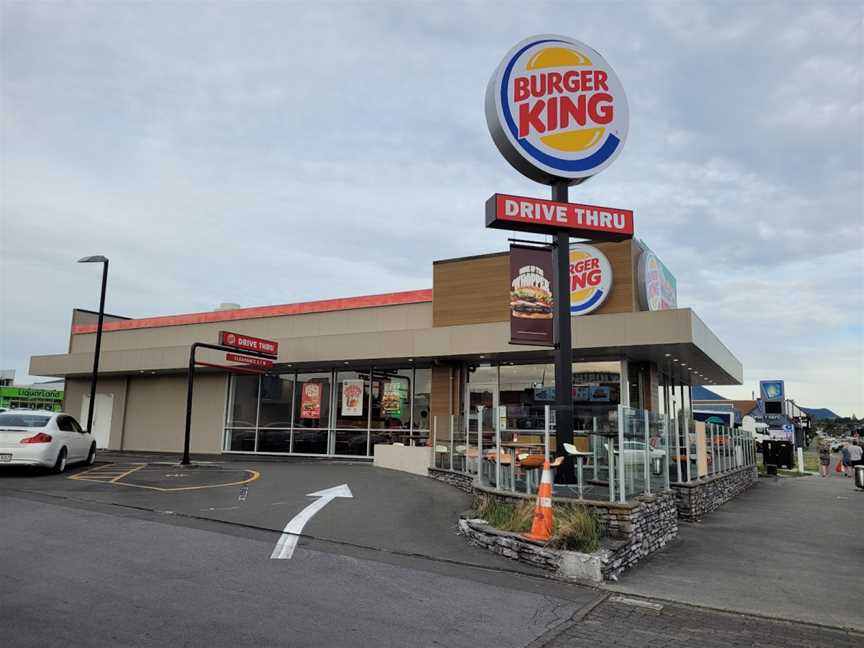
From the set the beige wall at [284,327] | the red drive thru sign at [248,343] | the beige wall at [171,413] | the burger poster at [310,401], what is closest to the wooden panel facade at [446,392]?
the beige wall at [284,327]

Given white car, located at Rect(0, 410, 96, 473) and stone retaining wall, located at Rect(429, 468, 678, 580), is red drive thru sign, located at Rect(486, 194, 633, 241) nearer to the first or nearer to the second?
stone retaining wall, located at Rect(429, 468, 678, 580)

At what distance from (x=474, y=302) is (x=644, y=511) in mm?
11950

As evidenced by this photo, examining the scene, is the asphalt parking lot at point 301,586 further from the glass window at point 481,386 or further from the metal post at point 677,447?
the glass window at point 481,386

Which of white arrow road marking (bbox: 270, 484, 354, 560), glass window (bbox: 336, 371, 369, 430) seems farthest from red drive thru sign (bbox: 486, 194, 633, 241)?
glass window (bbox: 336, 371, 369, 430)

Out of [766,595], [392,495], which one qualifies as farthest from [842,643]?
[392,495]

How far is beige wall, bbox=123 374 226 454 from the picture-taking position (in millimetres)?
25812

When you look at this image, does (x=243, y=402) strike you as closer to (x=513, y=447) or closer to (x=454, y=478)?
(x=454, y=478)

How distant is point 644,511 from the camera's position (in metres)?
9.41

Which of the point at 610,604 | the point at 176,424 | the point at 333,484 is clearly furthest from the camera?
the point at 176,424

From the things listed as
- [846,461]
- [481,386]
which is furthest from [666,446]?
[846,461]

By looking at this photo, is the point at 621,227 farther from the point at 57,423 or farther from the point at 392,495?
the point at 57,423

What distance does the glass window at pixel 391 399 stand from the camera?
22.0 metres

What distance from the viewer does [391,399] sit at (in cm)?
2228

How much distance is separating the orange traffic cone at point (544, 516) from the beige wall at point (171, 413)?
1955 centimetres
